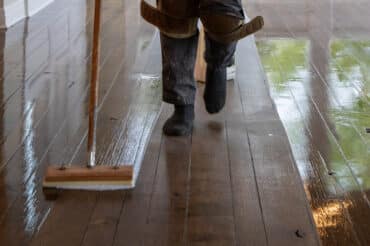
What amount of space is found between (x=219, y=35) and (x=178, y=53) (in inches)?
6.7

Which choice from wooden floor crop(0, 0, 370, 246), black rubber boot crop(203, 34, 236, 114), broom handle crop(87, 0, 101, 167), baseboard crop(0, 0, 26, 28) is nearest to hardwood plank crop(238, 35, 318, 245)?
wooden floor crop(0, 0, 370, 246)

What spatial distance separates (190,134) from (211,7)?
19.4 inches

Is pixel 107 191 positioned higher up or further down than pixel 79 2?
higher up

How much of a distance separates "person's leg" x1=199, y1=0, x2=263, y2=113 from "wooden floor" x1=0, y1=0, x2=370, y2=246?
0.53 ft

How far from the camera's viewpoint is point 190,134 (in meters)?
2.38

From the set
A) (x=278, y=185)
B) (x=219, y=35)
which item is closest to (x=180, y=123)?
(x=219, y=35)

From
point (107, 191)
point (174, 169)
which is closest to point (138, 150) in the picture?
point (174, 169)

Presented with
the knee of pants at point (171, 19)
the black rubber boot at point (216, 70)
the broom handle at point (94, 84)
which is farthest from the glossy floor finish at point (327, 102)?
the broom handle at point (94, 84)

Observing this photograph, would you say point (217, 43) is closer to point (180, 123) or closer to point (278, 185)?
point (180, 123)

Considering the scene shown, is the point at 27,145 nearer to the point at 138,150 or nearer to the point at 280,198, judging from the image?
the point at 138,150

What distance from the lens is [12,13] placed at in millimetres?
4094

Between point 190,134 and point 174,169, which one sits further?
point 190,134

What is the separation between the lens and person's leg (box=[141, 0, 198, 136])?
220cm

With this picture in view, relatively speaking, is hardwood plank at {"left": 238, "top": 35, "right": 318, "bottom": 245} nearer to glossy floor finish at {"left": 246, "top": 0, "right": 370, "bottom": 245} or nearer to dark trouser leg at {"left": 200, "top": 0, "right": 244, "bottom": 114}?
glossy floor finish at {"left": 246, "top": 0, "right": 370, "bottom": 245}
